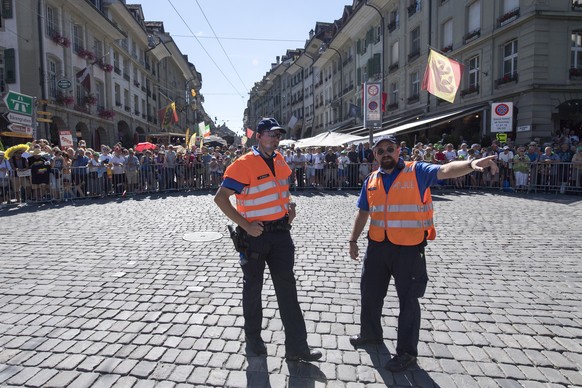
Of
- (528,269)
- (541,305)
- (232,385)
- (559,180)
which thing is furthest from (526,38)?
(232,385)

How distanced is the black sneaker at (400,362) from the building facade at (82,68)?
1303cm

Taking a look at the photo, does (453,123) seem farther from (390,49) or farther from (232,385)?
(232,385)

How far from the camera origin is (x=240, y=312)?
13.4ft

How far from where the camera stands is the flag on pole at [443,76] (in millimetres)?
13227

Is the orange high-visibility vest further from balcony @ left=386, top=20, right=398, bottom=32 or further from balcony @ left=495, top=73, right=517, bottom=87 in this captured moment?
balcony @ left=386, top=20, right=398, bottom=32

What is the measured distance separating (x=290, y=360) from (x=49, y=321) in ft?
7.77

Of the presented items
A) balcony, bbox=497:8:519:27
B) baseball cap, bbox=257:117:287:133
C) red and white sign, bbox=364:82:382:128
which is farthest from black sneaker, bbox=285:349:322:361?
balcony, bbox=497:8:519:27

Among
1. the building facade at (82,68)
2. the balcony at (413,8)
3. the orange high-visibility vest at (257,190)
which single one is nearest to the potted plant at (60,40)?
the building facade at (82,68)

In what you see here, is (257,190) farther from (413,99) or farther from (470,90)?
(413,99)

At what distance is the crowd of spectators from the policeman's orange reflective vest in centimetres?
1177

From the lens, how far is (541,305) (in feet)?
13.9

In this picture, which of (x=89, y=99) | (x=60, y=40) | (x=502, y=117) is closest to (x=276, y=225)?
(x=502, y=117)

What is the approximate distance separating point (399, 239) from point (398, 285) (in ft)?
1.18

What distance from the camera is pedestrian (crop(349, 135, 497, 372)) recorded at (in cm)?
311
